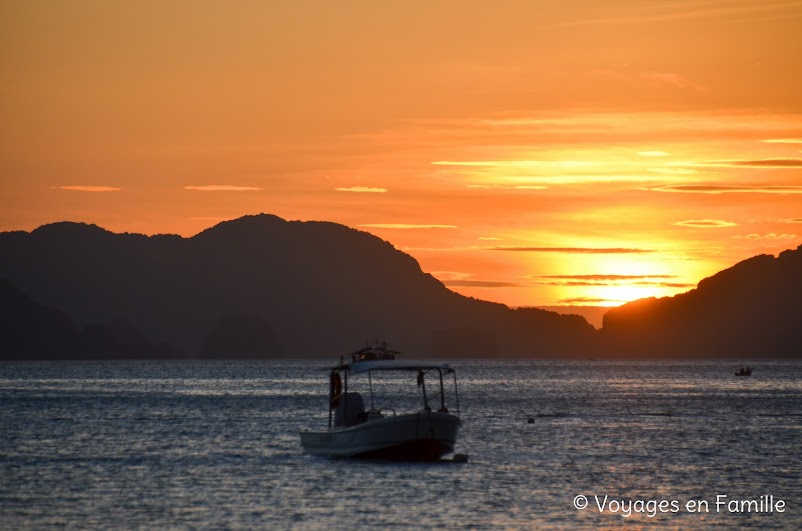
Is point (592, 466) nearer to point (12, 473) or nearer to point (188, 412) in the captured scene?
point (12, 473)

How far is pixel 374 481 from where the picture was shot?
5428 centimetres

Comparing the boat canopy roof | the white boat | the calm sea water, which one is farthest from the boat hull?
the boat canopy roof

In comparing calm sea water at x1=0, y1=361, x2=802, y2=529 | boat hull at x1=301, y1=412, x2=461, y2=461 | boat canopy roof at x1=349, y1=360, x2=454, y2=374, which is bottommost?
calm sea water at x1=0, y1=361, x2=802, y2=529

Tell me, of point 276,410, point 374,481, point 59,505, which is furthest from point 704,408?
point 59,505

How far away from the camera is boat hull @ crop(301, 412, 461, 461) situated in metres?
59.7

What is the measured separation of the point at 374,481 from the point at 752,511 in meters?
16.1

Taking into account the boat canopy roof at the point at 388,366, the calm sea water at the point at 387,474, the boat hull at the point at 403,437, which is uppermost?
the boat canopy roof at the point at 388,366

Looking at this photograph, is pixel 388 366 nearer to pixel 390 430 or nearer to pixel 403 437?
pixel 390 430

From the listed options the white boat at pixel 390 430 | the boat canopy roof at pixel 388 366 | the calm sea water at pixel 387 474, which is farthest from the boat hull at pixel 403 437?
the boat canopy roof at pixel 388 366

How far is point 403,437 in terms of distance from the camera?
59.7 metres

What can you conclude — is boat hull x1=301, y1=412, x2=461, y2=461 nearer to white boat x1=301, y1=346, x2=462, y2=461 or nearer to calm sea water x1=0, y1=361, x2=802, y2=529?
white boat x1=301, y1=346, x2=462, y2=461

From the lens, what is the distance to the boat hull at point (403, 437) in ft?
196

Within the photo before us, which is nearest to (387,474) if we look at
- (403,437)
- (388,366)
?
(403,437)

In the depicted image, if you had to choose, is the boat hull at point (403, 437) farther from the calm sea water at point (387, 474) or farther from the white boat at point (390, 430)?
the calm sea water at point (387, 474)
